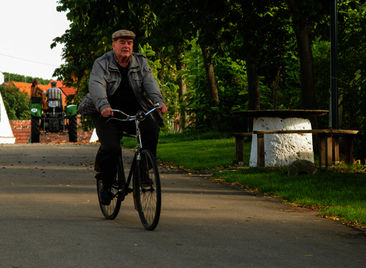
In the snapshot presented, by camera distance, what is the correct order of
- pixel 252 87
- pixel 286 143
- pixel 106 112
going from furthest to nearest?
1. pixel 252 87
2. pixel 286 143
3. pixel 106 112

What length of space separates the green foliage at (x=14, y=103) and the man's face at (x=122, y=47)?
338 ft

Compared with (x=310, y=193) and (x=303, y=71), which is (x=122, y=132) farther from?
(x=303, y=71)

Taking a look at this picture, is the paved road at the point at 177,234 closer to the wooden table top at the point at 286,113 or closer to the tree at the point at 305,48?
the wooden table top at the point at 286,113

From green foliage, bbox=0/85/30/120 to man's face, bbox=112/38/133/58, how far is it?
338ft

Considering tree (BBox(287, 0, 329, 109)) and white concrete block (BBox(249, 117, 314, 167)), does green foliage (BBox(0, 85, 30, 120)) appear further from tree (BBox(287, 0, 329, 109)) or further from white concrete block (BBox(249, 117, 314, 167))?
white concrete block (BBox(249, 117, 314, 167))

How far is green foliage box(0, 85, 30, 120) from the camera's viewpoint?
356 feet

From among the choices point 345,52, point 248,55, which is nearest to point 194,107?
point 248,55

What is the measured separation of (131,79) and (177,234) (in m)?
1.65

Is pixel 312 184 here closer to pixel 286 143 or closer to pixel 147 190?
pixel 286 143

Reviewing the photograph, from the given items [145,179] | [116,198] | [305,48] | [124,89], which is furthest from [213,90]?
[145,179]

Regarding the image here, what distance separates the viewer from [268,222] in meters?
7.48

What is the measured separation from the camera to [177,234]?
21.4 ft

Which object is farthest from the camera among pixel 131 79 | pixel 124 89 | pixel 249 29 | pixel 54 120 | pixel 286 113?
pixel 54 120

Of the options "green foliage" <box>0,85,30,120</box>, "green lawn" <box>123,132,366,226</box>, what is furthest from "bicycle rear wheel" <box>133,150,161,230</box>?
"green foliage" <box>0,85,30,120</box>
